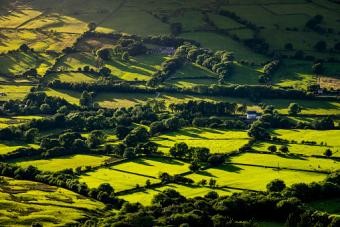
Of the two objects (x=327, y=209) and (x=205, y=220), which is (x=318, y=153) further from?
(x=205, y=220)

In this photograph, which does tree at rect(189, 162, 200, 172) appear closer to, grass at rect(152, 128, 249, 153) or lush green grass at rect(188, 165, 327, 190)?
lush green grass at rect(188, 165, 327, 190)

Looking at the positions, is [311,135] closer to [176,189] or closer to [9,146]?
Result: [176,189]

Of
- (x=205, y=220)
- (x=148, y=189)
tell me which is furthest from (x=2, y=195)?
(x=205, y=220)

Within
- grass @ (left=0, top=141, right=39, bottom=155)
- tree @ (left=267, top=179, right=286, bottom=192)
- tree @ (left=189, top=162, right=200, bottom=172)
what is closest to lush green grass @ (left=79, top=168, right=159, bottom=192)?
tree @ (left=189, top=162, right=200, bottom=172)

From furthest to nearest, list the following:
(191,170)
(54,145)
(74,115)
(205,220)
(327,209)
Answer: (74,115), (54,145), (191,170), (327,209), (205,220)

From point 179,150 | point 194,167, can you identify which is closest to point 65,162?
point 179,150

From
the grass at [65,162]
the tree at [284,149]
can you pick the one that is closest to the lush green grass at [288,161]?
the tree at [284,149]
